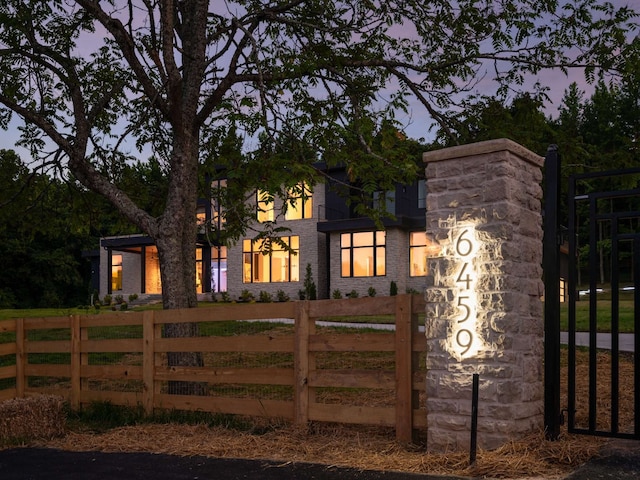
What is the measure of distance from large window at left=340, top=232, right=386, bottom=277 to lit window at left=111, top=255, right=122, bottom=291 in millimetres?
15263

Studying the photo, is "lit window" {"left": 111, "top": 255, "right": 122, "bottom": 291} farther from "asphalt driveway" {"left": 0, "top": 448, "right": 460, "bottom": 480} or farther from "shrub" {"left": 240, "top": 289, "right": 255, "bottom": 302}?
"asphalt driveway" {"left": 0, "top": 448, "right": 460, "bottom": 480}

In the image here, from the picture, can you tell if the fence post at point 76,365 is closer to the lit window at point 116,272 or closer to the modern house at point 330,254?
the modern house at point 330,254

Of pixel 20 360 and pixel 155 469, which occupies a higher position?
pixel 20 360

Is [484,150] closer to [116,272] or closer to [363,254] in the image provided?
[363,254]

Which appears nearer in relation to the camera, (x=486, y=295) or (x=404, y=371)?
(x=486, y=295)

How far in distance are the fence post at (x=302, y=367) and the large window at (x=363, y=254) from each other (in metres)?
24.6

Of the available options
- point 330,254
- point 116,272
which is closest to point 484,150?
point 330,254

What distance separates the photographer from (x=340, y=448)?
24.1 ft

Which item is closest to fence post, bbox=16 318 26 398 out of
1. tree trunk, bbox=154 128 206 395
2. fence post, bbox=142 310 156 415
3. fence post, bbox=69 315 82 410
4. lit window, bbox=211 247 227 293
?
fence post, bbox=69 315 82 410

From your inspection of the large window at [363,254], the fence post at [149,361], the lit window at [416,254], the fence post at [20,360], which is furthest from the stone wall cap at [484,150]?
the large window at [363,254]

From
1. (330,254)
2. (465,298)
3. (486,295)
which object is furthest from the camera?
(330,254)

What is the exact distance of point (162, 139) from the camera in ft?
50.2

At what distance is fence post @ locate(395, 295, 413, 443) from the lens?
23.9 feet

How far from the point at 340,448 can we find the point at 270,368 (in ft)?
5.15
